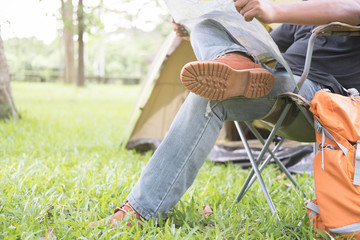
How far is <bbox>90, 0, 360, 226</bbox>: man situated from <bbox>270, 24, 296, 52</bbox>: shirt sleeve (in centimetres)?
33

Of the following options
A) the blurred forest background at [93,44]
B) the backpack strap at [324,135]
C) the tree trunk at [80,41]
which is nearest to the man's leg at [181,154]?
the backpack strap at [324,135]

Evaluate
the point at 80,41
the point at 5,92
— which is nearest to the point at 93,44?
the point at 80,41

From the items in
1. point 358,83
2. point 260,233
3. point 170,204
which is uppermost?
point 358,83

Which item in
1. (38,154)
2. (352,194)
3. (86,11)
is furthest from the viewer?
(86,11)

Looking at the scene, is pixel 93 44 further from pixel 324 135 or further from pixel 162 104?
pixel 324 135

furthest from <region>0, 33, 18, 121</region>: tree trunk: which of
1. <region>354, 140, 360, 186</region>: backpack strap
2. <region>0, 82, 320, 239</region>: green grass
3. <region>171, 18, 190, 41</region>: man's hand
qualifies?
<region>354, 140, 360, 186</region>: backpack strap

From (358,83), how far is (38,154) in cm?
208

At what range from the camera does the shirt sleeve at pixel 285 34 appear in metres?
1.79

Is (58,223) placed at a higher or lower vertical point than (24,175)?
higher

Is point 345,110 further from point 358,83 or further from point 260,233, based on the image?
point 260,233

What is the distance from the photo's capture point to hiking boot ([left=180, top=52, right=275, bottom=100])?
1.23 meters

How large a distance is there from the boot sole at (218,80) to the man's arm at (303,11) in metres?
0.19

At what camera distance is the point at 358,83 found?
151cm

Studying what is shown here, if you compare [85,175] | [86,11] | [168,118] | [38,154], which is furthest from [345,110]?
[86,11]
